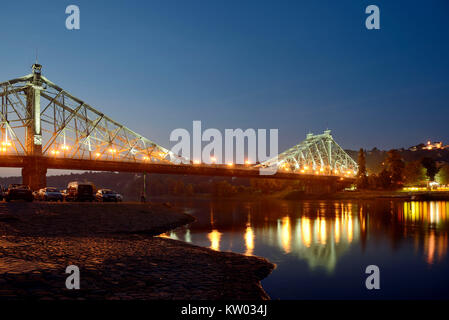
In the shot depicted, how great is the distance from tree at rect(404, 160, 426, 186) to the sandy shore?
106615 millimetres

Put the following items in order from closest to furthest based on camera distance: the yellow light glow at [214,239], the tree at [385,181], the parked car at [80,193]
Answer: the yellow light glow at [214,239]
the parked car at [80,193]
the tree at [385,181]

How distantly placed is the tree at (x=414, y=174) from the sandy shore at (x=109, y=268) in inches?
4197

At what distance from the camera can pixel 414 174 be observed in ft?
355

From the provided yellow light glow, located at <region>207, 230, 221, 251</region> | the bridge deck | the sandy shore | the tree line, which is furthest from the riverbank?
the sandy shore

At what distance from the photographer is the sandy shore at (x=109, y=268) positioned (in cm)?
911

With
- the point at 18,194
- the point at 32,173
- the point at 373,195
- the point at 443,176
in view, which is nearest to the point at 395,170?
the point at 373,195

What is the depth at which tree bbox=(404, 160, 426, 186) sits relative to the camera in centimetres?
10812

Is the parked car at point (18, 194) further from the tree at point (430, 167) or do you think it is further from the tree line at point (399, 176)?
the tree at point (430, 167)

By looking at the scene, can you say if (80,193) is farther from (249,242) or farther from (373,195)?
(373,195)

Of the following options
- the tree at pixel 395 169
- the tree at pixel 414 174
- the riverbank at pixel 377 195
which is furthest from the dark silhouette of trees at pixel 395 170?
the riverbank at pixel 377 195
